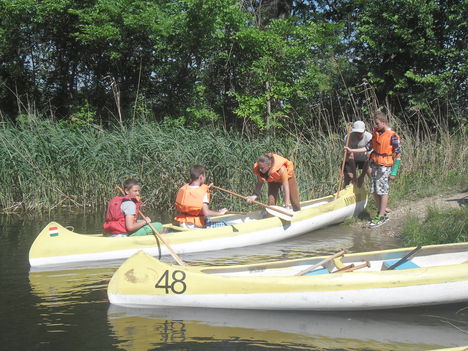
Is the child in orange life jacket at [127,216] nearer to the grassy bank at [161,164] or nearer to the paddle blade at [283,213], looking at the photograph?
the paddle blade at [283,213]

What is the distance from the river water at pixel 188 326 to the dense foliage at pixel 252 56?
8.08m

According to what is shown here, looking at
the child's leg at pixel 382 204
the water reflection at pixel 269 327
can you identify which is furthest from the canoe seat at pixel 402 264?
the child's leg at pixel 382 204

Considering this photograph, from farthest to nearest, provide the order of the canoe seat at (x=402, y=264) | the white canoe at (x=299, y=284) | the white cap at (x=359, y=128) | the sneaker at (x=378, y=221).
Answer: the white cap at (x=359, y=128)
the sneaker at (x=378, y=221)
the canoe seat at (x=402, y=264)
the white canoe at (x=299, y=284)

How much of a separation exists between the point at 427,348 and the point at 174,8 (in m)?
12.7

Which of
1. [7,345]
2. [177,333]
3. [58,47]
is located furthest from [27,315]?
[58,47]

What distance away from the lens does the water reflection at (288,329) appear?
4.23m

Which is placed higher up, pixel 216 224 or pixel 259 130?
pixel 259 130

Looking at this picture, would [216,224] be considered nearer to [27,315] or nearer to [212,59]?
[27,315]

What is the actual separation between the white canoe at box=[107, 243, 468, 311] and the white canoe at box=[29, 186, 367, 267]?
1733 mm

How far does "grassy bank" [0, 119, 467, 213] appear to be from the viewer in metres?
9.59

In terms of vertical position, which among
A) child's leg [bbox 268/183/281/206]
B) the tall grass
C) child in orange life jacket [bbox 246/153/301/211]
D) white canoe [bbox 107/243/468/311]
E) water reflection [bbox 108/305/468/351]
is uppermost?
Answer: child in orange life jacket [bbox 246/153/301/211]

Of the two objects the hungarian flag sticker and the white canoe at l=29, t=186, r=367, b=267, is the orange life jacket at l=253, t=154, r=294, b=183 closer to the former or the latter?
the white canoe at l=29, t=186, r=367, b=267

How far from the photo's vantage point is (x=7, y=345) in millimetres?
4266

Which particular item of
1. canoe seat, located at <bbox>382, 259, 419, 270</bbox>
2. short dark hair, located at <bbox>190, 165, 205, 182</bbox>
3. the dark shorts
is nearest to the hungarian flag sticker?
short dark hair, located at <bbox>190, 165, 205, 182</bbox>
